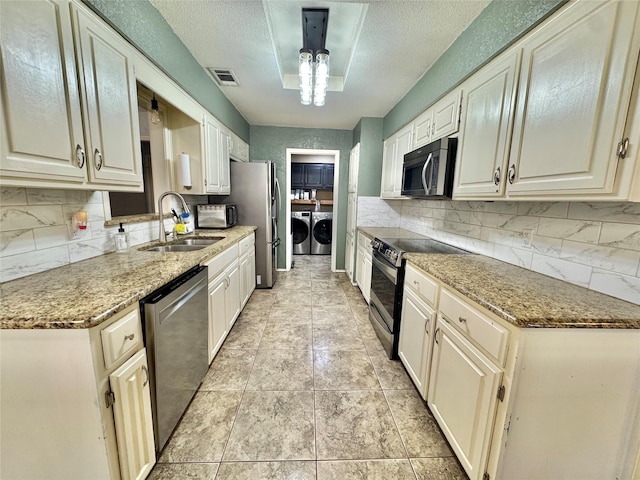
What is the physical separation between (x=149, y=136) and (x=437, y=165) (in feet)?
8.13

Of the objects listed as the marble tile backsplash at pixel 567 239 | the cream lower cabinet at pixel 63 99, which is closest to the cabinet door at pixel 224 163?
the cream lower cabinet at pixel 63 99

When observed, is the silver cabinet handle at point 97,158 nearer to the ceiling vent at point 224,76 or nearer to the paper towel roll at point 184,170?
the paper towel roll at point 184,170

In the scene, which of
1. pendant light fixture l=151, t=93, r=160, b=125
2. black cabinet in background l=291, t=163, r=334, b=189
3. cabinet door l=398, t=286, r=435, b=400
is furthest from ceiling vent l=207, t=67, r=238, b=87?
black cabinet in background l=291, t=163, r=334, b=189

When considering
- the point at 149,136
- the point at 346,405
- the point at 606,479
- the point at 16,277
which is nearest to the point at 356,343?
the point at 346,405

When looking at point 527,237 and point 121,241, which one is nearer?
point 527,237

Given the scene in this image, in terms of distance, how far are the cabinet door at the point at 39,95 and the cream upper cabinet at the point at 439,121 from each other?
2.16 m

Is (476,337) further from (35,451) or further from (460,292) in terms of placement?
(35,451)

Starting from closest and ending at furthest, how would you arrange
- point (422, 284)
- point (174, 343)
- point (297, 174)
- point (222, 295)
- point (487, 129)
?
point (174, 343) < point (487, 129) < point (422, 284) < point (222, 295) < point (297, 174)

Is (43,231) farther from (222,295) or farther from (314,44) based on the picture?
(314,44)

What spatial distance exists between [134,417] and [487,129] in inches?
89.4

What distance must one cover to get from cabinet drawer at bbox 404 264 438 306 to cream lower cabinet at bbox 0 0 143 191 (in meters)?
1.80

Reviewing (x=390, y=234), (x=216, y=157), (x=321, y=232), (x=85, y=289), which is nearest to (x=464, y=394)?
(x=85, y=289)

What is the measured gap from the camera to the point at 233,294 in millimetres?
2445

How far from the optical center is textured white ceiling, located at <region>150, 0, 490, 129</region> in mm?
1563
